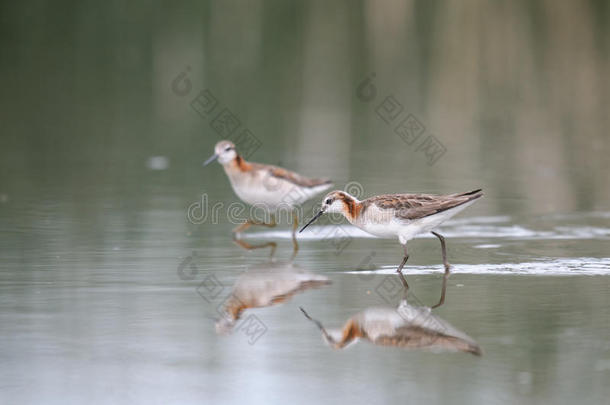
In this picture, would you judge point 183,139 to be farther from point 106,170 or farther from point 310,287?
point 310,287

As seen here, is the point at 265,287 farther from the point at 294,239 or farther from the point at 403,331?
the point at 294,239

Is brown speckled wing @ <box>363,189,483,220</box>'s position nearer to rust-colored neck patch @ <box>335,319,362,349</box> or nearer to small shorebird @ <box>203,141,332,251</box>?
rust-colored neck patch @ <box>335,319,362,349</box>

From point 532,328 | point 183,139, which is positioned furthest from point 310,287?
point 183,139

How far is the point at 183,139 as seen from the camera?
23.7m

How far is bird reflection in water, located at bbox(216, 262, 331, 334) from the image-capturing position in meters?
9.99

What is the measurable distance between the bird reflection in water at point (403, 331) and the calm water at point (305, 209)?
0.54 ft

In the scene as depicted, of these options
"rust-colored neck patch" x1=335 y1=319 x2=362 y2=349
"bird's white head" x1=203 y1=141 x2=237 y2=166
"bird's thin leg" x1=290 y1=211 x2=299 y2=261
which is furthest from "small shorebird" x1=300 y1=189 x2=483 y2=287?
"bird's white head" x1=203 y1=141 x2=237 y2=166

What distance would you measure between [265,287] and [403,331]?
2.28 metres

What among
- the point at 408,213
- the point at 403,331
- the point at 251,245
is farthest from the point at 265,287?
the point at 251,245

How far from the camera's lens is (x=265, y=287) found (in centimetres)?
1109

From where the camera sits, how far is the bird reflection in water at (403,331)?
344 inches

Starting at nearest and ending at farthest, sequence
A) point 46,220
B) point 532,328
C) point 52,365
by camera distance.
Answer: point 52,365 → point 532,328 → point 46,220

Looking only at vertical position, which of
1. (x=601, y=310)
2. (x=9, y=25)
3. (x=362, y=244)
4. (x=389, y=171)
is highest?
(x=9, y=25)

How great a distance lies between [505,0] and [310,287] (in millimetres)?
41446
